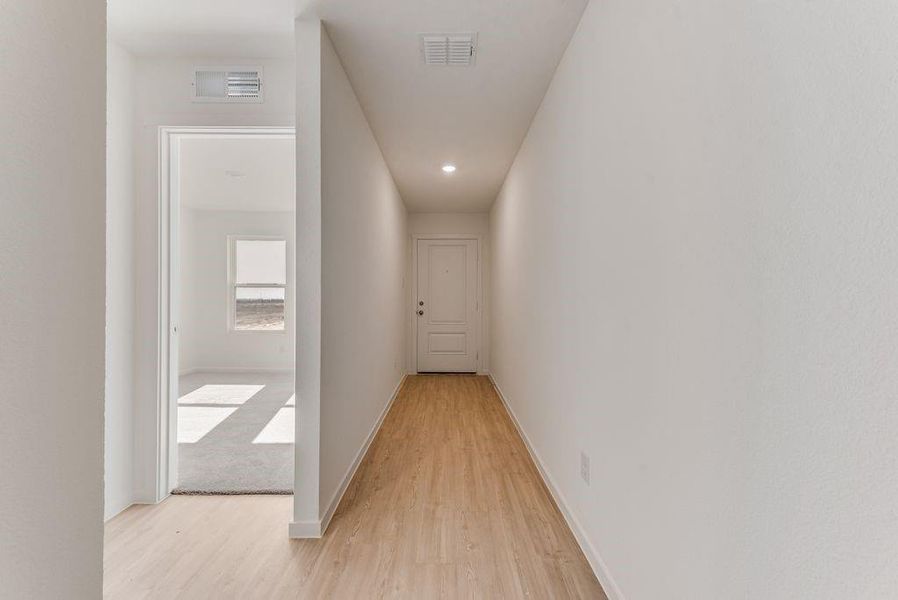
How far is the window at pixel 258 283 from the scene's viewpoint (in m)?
7.25

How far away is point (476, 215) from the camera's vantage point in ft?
22.3

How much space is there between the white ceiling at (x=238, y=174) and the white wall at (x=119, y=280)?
118 cm

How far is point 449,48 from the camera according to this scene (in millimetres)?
2406

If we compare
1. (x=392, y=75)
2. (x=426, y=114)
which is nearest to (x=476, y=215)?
(x=426, y=114)

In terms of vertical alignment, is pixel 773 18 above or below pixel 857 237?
above

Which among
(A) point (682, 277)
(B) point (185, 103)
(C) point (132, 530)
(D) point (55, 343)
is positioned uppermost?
(B) point (185, 103)

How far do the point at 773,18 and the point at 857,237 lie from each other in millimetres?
487

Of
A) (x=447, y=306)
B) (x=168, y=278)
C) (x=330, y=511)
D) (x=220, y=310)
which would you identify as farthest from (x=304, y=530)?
(x=220, y=310)

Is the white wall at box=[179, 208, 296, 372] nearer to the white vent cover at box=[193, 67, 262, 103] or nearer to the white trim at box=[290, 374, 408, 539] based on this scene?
the white trim at box=[290, 374, 408, 539]

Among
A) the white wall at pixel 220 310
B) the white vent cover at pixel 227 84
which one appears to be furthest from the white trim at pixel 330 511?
the white wall at pixel 220 310

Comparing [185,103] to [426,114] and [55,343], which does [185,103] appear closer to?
[426,114]

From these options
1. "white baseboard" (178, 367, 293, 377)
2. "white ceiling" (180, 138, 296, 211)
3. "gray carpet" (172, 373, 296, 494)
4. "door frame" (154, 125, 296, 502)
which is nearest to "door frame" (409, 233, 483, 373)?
"gray carpet" (172, 373, 296, 494)

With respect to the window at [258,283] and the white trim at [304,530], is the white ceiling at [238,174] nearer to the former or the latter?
the window at [258,283]

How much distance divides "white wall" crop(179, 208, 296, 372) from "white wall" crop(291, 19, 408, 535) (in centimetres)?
418
